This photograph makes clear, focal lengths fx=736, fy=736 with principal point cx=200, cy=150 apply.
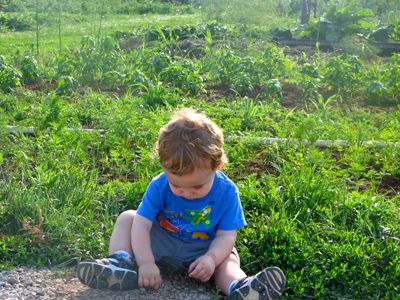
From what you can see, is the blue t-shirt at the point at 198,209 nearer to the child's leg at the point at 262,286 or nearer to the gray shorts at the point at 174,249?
the gray shorts at the point at 174,249

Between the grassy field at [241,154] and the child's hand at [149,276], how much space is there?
20.2 inches

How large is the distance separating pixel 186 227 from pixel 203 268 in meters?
0.32

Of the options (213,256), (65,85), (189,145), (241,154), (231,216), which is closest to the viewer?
(189,145)

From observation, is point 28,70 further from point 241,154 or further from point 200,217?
point 200,217

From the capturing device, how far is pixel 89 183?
4.72m

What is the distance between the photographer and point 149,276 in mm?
3660

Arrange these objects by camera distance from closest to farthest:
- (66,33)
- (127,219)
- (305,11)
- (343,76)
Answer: (127,219), (343,76), (66,33), (305,11)

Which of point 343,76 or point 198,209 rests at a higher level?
point 198,209

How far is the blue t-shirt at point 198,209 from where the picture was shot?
387 centimetres

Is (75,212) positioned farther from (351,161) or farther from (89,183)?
(351,161)

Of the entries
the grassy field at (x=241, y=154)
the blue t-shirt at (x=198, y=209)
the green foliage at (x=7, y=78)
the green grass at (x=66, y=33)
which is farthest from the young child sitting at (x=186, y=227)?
the green grass at (x=66, y=33)

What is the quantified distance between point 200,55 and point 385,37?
10.4 ft

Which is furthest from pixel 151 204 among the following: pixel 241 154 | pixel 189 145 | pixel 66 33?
pixel 66 33

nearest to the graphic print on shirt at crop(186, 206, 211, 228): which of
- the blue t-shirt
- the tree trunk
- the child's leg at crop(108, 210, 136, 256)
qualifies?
the blue t-shirt
